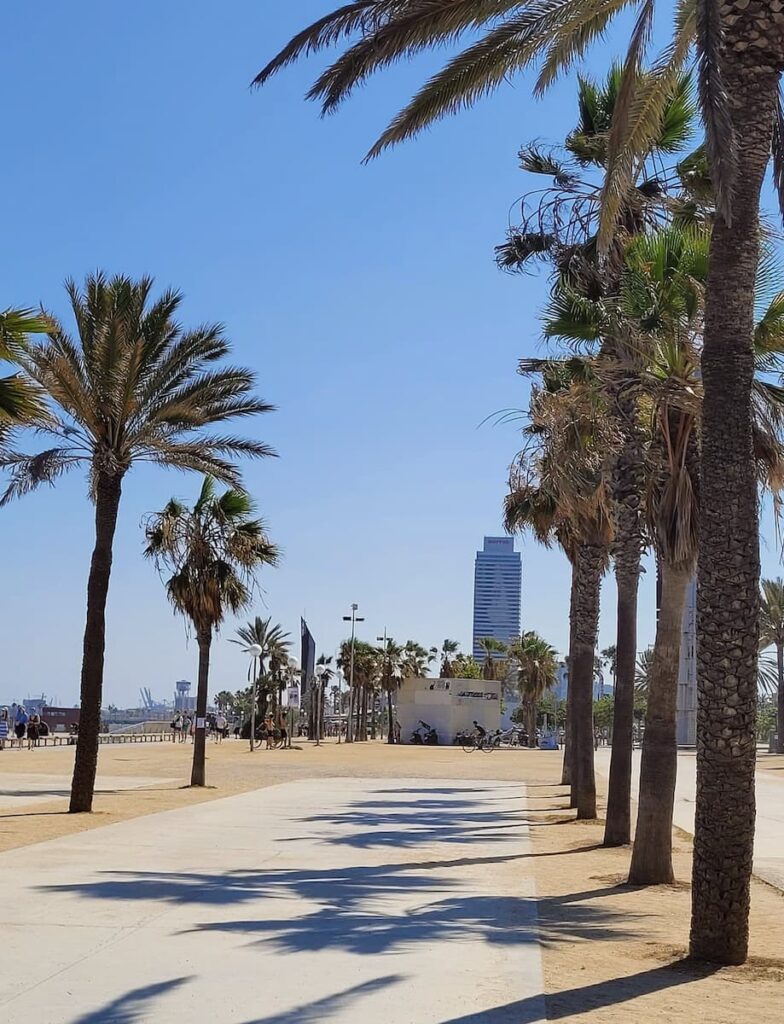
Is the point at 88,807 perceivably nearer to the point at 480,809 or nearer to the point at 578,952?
the point at 480,809

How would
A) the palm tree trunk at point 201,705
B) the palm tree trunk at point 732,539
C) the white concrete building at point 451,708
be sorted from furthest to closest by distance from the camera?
the white concrete building at point 451,708 → the palm tree trunk at point 201,705 → the palm tree trunk at point 732,539

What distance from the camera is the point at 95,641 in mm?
20453

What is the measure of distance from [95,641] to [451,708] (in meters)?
55.5

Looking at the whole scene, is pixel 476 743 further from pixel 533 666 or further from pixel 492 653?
pixel 492 653

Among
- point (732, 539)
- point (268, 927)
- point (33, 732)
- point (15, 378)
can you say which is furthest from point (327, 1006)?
point (33, 732)

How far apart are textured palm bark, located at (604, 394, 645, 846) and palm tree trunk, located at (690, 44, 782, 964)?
5.51 meters

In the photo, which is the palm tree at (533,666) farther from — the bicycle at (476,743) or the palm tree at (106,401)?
the palm tree at (106,401)

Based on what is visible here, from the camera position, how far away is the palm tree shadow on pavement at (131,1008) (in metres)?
6.50

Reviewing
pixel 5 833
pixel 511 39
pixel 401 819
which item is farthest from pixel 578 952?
pixel 401 819

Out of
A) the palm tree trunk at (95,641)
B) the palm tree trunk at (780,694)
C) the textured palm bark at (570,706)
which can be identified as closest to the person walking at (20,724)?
the textured palm bark at (570,706)

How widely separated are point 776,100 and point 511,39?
10.1ft

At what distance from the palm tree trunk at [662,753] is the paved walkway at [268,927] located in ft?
4.35

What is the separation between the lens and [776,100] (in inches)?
358

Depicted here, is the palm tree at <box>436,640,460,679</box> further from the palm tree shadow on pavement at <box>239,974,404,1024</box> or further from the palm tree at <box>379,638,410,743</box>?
the palm tree shadow on pavement at <box>239,974,404,1024</box>
